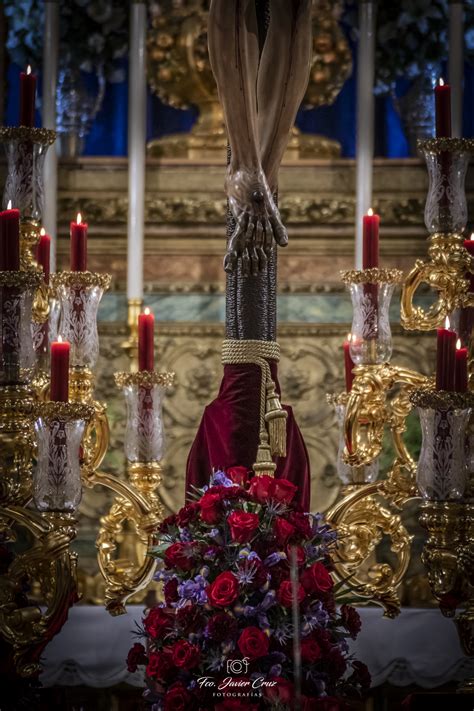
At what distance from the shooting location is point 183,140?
3.91 metres

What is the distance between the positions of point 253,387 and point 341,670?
587 millimetres

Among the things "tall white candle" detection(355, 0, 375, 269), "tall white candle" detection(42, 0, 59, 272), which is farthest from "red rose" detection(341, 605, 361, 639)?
"tall white candle" detection(42, 0, 59, 272)

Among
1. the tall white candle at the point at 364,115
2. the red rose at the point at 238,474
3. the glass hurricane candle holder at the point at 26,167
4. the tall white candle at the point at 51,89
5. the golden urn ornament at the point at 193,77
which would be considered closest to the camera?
the red rose at the point at 238,474

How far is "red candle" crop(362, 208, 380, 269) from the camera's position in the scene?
9.23 feet

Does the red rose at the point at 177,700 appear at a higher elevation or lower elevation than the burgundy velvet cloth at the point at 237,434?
lower

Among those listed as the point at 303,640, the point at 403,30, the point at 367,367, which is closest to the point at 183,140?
the point at 403,30

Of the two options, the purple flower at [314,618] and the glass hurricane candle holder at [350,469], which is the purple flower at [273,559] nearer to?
the purple flower at [314,618]

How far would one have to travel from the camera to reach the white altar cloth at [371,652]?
8.27ft

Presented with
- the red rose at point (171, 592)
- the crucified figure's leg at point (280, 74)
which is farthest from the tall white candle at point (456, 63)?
the red rose at point (171, 592)

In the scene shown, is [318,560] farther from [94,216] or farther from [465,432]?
[94,216]

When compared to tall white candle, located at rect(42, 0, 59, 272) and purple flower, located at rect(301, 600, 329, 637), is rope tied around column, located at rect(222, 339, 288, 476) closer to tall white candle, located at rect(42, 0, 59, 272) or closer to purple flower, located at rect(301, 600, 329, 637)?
purple flower, located at rect(301, 600, 329, 637)

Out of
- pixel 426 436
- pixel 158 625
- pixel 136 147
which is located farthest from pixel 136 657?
pixel 136 147

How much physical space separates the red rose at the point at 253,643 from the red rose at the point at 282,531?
169 millimetres

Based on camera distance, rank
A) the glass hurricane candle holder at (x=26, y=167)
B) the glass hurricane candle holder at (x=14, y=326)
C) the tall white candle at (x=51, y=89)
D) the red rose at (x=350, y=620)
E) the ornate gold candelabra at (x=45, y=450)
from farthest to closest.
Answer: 1. the tall white candle at (x=51, y=89)
2. the glass hurricane candle holder at (x=26, y=167)
3. the glass hurricane candle holder at (x=14, y=326)
4. the ornate gold candelabra at (x=45, y=450)
5. the red rose at (x=350, y=620)
